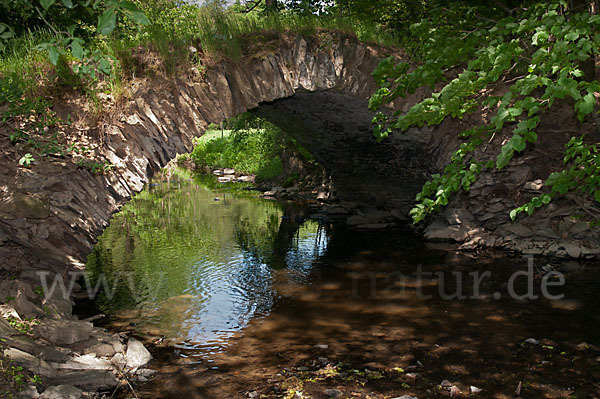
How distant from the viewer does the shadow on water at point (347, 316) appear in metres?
4.59

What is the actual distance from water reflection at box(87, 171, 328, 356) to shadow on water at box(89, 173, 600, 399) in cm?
4

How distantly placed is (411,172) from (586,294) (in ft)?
21.6

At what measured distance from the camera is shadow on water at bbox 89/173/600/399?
4.59m

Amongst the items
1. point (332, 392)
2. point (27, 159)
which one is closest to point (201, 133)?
point (27, 159)

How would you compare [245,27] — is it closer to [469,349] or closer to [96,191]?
[96,191]

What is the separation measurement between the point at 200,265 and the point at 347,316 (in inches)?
139

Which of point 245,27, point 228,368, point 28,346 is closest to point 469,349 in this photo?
point 228,368

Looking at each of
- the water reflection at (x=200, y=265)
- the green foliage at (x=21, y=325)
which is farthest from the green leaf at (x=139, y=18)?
the water reflection at (x=200, y=265)

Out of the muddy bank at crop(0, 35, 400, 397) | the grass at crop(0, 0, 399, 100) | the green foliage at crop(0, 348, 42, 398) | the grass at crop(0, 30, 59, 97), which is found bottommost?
the green foliage at crop(0, 348, 42, 398)

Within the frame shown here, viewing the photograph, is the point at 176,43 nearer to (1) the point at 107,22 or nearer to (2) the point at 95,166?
(2) the point at 95,166

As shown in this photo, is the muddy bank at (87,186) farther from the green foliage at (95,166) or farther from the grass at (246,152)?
the grass at (246,152)

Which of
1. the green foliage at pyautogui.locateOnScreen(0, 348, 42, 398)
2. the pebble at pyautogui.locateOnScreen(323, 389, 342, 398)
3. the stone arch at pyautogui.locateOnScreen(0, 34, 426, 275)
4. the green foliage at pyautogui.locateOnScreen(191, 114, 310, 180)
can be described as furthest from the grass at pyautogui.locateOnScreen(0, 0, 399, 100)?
the green foliage at pyautogui.locateOnScreen(191, 114, 310, 180)

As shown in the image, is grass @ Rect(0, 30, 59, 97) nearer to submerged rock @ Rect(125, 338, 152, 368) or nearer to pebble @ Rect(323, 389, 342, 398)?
submerged rock @ Rect(125, 338, 152, 368)

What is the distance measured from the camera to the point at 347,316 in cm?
640
